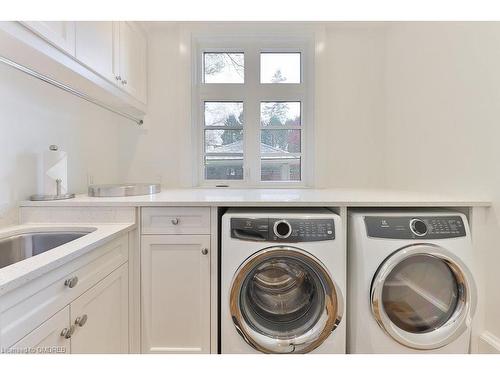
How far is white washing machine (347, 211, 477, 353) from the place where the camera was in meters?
1.36

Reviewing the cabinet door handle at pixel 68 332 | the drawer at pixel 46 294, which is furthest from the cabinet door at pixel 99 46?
the cabinet door handle at pixel 68 332

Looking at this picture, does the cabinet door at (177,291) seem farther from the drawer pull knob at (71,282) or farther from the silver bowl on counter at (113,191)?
the drawer pull knob at (71,282)

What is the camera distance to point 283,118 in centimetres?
251

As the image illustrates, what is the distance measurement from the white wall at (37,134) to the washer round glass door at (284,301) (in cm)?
125

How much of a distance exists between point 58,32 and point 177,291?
1382mm

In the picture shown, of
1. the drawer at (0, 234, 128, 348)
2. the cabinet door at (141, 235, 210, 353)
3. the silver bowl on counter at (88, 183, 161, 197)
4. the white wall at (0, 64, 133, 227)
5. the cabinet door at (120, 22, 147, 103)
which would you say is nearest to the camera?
the drawer at (0, 234, 128, 348)

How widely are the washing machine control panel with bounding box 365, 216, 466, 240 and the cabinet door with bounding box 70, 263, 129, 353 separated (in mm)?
1289

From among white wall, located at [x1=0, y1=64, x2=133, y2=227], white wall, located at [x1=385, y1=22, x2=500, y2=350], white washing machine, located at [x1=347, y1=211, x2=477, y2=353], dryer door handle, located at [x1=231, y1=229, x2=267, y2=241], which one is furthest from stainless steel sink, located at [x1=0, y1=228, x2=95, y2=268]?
white wall, located at [x1=385, y1=22, x2=500, y2=350]

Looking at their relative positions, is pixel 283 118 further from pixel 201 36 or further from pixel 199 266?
pixel 199 266

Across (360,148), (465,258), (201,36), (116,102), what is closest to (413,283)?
(465,258)

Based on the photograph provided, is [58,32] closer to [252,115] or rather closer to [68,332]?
[68,332]

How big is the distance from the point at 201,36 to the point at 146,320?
7.40 ft

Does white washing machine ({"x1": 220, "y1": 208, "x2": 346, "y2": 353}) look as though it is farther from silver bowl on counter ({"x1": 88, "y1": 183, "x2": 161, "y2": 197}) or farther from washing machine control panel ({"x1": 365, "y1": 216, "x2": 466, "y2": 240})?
silver bowl on counter ({"x1": 88, "y1": 183, "x2": 161, "y2": 197})

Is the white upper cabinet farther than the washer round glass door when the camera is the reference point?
No
